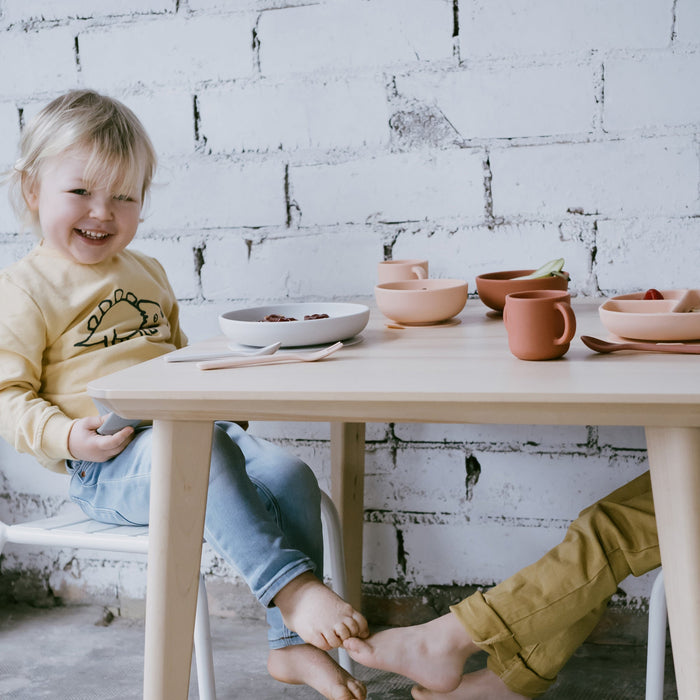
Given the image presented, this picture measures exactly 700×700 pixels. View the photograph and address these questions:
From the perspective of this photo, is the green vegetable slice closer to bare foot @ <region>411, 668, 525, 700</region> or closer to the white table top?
the white table top

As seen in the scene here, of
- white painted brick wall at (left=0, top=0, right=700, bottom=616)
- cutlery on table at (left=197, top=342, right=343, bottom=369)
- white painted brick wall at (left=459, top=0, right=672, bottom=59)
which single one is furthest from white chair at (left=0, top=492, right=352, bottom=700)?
white painted brick wall at (left=459, top=0, right=672, bottom=59)

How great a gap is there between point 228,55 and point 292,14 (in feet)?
0.47

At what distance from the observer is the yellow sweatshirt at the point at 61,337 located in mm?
1155

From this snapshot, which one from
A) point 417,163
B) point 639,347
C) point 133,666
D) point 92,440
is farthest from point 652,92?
point 133,666

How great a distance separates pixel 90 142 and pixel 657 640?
110cm

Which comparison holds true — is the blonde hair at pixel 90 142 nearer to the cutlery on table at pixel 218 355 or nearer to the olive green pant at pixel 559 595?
the cutlery on table at pixel 218 355

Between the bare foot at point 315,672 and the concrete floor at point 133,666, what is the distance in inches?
16.3

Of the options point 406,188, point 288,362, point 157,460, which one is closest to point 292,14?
point 406,188

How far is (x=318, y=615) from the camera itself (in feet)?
3.09

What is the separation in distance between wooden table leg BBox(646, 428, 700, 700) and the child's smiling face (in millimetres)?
899

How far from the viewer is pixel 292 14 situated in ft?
4.92

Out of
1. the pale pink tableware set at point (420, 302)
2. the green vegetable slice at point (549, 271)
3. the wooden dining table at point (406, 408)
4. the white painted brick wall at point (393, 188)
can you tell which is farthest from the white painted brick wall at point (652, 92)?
the wooden dining table at point (406, 408)

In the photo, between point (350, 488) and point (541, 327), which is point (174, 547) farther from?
point (350, 488)

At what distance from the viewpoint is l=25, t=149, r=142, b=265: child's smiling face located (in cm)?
127
